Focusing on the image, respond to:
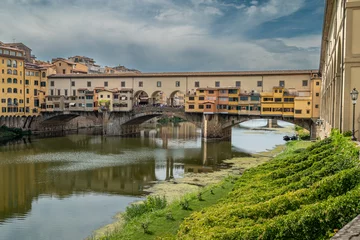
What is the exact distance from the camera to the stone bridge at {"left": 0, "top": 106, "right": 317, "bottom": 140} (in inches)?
1953

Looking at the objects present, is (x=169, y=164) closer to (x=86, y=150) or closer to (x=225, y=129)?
(x=86, y=150)

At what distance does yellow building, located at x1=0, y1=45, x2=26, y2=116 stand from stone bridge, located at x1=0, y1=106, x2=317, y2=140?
1.73 m

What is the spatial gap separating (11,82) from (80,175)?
106ft

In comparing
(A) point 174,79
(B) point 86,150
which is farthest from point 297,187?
(A) point 174,79

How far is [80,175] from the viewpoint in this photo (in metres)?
27.2

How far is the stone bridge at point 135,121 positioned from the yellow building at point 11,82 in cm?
173

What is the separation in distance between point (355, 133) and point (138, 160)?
72.0 ft

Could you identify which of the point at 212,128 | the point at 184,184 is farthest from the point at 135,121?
the point at 184,184

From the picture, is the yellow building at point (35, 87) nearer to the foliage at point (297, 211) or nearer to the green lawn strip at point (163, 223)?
the green lawn strip at point (163, 223)

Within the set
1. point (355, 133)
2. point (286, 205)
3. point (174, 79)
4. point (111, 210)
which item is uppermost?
point (174, 79)

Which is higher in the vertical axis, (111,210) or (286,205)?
(286,205)

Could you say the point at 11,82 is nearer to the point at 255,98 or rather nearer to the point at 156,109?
the point at 156,109

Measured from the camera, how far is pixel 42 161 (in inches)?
1292

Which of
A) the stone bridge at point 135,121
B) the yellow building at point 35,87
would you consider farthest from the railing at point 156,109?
the yellow building at point 35,87
